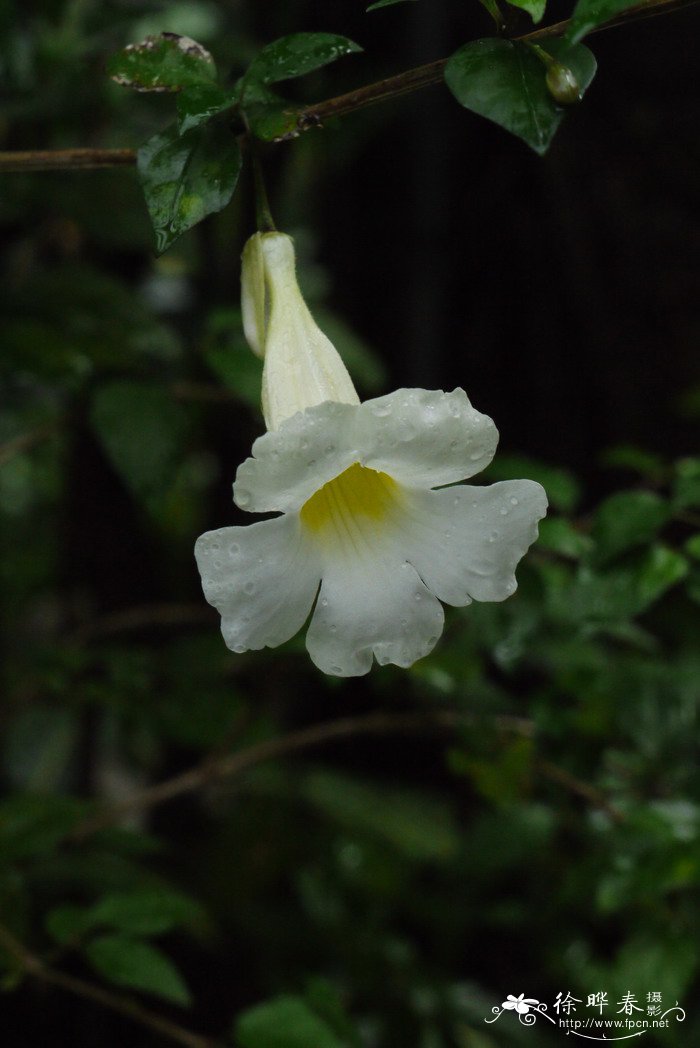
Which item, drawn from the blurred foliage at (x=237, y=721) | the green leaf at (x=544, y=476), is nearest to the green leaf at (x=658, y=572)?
the blurred foliage at (x=237, y=721)

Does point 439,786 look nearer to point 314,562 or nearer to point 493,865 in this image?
point 493,865

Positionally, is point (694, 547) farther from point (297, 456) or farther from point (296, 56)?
point (296, 56)

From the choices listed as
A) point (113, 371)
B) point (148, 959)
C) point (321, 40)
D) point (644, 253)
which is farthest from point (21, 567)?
point (644, 253)

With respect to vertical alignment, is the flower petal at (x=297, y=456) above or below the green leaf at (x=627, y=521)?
above

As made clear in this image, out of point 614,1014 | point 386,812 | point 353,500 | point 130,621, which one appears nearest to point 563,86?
point 353,500

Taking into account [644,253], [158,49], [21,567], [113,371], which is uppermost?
[158,49]

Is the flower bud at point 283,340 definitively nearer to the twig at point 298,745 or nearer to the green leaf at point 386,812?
the twig at point 298,745
